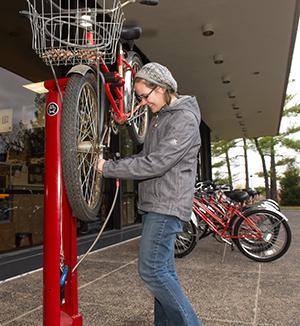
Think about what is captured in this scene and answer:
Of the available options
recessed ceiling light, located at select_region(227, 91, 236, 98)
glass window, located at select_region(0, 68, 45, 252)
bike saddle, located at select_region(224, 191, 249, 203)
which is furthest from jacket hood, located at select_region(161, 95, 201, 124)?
recessed ceiling light, located at select_region(227, 91, 236, 98)

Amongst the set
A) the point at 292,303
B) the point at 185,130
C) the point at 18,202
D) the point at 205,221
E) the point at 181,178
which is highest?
the point at 185,130

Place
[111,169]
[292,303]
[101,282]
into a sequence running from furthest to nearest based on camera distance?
[101,282] → [292,303] → [111,169]

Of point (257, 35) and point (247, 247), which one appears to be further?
point (257, 35)

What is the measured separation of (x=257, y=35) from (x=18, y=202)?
4277 millimetres

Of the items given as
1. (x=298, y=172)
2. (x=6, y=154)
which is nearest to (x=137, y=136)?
(x=6, y=154)

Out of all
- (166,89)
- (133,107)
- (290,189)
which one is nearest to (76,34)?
(166,89)

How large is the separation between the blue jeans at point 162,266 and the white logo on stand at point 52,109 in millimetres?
647

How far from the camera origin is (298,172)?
20.7 meters

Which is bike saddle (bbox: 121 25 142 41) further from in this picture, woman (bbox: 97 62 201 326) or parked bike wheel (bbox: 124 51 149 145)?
woman (bbox: 97 62 201 326)

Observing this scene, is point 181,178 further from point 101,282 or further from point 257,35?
point 257,35

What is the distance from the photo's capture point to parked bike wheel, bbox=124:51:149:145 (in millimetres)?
2678

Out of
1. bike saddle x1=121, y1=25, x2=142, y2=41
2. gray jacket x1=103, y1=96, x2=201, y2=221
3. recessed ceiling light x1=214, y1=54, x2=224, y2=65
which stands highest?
recessed ceiling light x1=214, y1=54, x2=224, y2=65

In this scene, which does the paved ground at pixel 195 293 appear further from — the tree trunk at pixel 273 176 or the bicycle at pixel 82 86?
the tree trunk at pixel 273 176

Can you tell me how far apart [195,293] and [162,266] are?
1516mm
